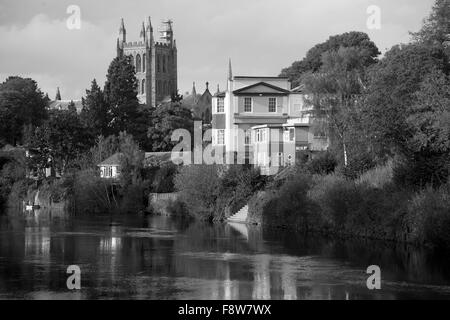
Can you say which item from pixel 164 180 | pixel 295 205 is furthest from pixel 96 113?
pixel 295 205

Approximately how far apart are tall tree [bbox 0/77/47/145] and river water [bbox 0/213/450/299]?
64899mm

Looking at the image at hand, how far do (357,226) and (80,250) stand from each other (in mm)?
17496

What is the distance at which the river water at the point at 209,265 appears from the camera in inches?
1324

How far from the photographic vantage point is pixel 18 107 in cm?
12562

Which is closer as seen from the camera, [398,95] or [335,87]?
[398,95]

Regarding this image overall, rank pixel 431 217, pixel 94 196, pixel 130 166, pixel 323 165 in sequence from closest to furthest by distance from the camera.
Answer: pixel 431 217, pixel 323 165, pixel 94 196, pixel 130 166

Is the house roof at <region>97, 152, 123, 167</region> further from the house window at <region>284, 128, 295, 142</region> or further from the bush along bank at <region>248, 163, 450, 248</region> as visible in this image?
the bush along bank at <region>248, 163, 450, 248</region>

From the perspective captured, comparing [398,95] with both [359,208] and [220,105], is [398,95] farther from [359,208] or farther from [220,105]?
[220,105]

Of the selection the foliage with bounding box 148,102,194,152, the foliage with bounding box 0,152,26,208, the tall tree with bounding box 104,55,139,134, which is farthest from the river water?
the tall tree with bounding box 104,55,139,134

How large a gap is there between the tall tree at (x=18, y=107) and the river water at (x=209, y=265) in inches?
2555

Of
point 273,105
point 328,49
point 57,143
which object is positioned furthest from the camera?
point 328,49

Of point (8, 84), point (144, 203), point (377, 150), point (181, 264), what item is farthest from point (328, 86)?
point (8, 84)

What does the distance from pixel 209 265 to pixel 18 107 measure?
90.2m

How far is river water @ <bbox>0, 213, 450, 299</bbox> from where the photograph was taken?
33.6m
